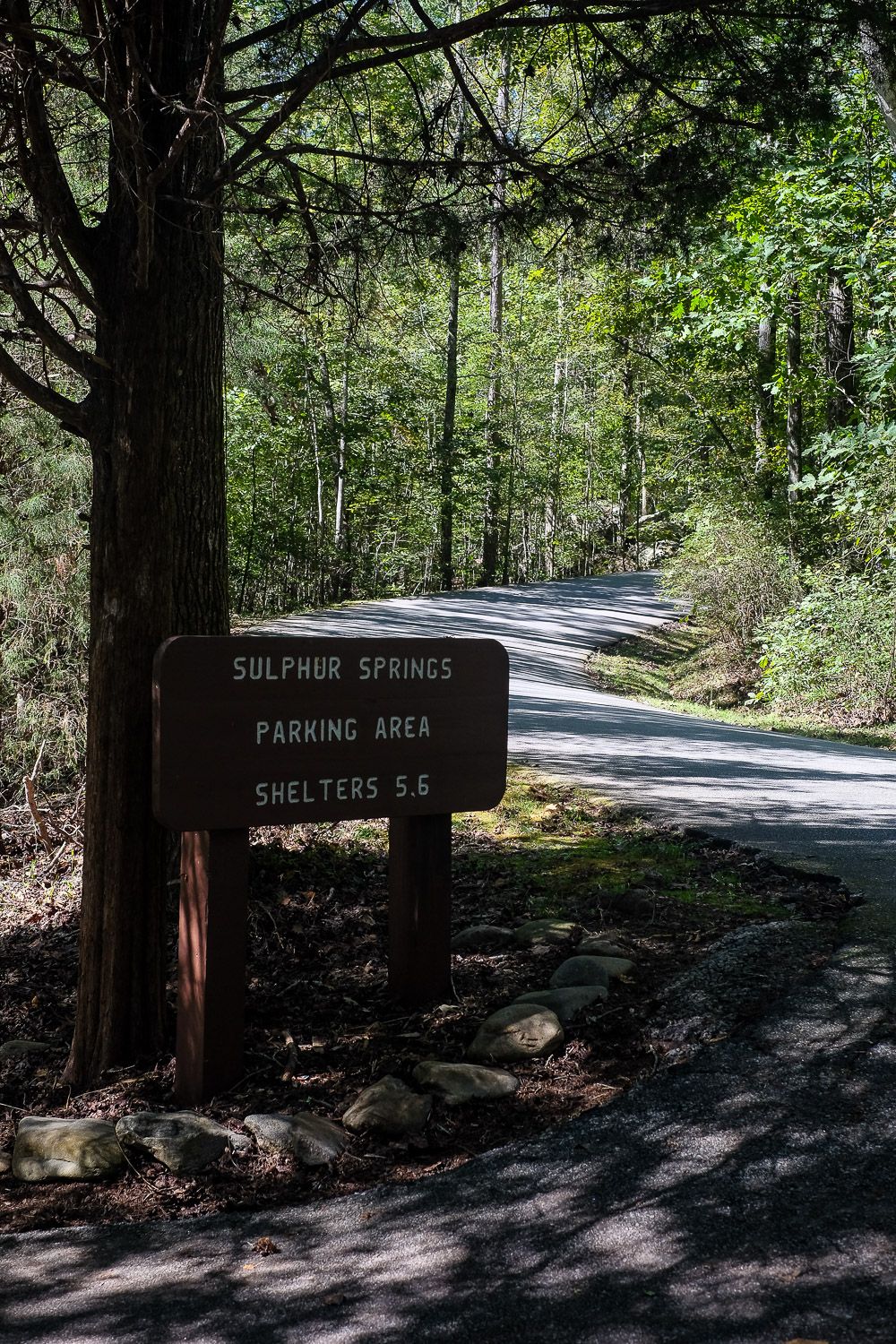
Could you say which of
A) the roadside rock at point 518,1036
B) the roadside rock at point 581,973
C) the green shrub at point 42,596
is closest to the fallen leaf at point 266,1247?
the roadside rock at point 518,1036

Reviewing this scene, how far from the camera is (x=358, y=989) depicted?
4934mm

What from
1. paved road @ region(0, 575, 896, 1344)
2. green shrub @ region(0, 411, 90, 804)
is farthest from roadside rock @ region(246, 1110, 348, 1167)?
green shrub @ region(0, 411, 90, 804)

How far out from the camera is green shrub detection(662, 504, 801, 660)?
2027 centimetres

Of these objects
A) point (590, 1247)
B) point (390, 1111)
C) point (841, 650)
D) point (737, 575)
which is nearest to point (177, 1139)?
point (390, 1111)

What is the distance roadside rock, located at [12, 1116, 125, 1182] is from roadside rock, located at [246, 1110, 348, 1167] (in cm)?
44

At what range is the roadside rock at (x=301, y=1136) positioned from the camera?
11.5ft

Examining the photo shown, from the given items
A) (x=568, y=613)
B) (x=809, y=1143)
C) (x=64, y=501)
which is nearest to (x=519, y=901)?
(x=809, y=1143)

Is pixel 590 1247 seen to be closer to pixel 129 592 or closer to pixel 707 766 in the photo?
pixel 129 592

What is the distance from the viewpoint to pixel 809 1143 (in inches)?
122

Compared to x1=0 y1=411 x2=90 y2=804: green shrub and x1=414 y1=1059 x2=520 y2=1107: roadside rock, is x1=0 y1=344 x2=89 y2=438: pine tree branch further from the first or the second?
x1=0 y1=411 x2=90 y2=804: green shrub

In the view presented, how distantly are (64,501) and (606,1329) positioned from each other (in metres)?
6.84

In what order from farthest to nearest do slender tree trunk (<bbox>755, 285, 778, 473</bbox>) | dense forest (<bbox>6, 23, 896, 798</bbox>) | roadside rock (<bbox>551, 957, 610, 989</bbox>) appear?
slender tree trunk (<bbox>755, 285, 778, 473</bbox>) → dense forest (<bbox>6, 23, 896, 798</bbox>) → roadside rock (<bbox>551, 957, 610, 989</bbox>)

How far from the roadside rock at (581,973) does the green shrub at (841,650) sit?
36.9ft

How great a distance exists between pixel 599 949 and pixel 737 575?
16512mm
